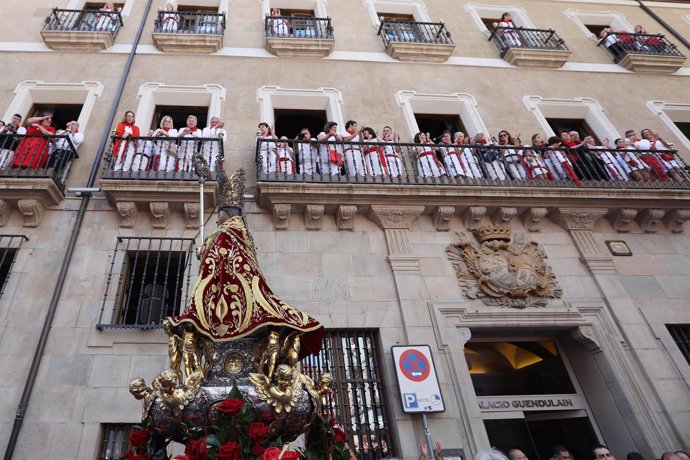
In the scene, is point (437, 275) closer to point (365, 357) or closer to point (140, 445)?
point (365, 357)

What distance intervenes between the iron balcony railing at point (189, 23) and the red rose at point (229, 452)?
31.6 feet

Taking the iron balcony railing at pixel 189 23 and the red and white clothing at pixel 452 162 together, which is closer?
the red and white clothing at pixel 452 162

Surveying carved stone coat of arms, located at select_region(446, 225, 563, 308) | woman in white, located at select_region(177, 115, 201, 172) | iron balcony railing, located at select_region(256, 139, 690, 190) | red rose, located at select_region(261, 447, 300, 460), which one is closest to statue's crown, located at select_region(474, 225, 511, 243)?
carved stone coat of arms, located at select_region(446, 225, 563, 308)

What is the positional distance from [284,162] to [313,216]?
3.52 ft

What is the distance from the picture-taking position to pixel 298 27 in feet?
34.2

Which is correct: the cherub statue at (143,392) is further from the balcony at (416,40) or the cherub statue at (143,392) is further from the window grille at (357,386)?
the balcony at (416,40)

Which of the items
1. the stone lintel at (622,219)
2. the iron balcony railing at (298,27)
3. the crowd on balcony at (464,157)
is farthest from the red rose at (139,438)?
the iron balcony railing at (298,27)

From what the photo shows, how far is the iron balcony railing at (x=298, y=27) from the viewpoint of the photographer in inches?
396

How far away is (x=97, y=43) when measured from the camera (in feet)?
30.2

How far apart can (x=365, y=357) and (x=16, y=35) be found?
995cm

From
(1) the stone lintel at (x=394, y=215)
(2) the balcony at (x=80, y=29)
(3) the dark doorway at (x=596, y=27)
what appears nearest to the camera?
(1) the stone lintel at (x=394, y=215)

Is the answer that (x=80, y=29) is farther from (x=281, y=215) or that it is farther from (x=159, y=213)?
(x=281, y=215)

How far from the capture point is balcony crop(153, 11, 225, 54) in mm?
9453

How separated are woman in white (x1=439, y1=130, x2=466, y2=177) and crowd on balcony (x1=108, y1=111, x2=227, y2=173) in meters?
3.77
